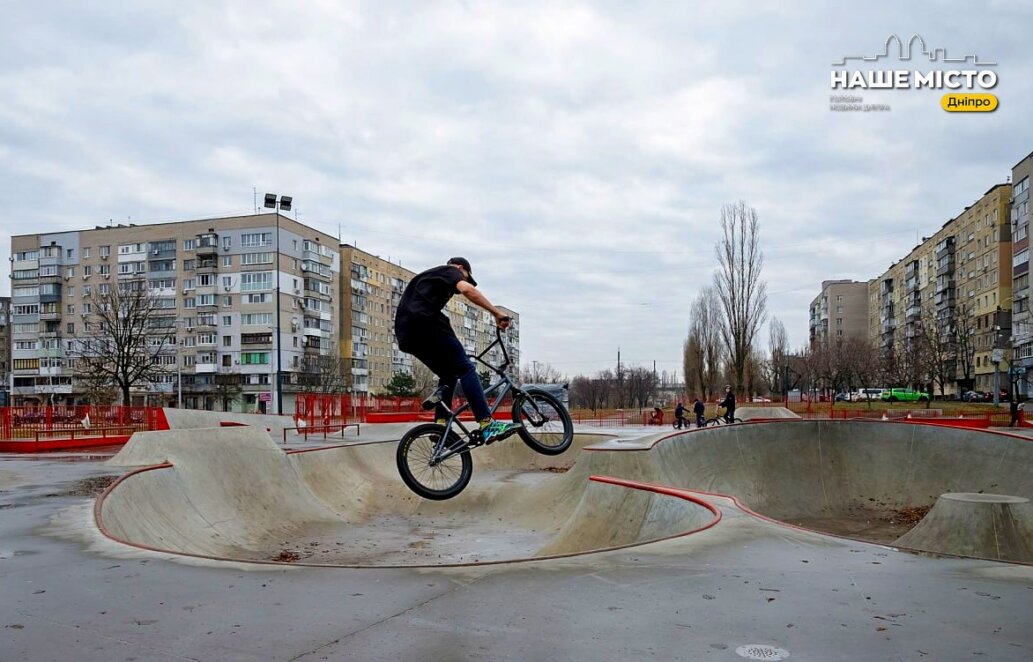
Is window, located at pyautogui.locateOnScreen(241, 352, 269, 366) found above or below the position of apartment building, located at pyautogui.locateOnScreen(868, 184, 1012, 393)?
below

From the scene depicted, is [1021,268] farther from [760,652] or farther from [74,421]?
[760,652]

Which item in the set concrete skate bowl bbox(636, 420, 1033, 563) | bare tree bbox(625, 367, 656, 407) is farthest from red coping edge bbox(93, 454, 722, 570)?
bare tree bbox(625, 367, 656, 407)

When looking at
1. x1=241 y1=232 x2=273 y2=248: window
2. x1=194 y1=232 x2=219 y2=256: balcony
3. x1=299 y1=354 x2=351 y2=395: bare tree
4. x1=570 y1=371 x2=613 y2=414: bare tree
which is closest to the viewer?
x1=299 y1=354 x2=351 y2=395: bare tree

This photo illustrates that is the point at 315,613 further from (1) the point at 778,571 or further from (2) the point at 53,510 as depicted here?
(2) the point at 53,510

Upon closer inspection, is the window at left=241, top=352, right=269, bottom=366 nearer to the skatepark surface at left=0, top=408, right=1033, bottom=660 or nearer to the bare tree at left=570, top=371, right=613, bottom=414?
the bare tree at left=570, top=371, right=613, bottom=414

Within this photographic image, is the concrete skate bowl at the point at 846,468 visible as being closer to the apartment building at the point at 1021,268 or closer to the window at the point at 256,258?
the apartment building at the point at 1021,268

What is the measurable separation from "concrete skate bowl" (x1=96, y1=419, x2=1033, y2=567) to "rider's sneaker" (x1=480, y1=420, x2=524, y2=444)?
2.70 meters

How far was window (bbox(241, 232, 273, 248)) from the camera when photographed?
2990 inches

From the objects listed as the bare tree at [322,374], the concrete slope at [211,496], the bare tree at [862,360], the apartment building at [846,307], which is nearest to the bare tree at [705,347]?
the bare tree at [862,360]

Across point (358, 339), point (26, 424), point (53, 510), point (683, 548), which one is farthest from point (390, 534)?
point (358, 339)

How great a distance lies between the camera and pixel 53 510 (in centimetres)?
988

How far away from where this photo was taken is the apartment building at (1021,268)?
65.5 m

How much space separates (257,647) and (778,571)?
13.6ft

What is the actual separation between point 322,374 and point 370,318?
22533mm
